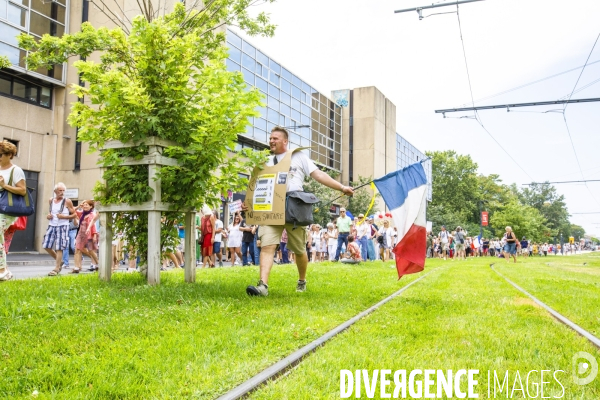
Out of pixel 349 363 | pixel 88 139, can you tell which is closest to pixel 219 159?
pixel 88 139

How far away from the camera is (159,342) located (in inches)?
149

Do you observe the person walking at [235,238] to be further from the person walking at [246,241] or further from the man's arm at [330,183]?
the man's arm at [330,183]

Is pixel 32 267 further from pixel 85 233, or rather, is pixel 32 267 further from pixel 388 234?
pixel 388 234

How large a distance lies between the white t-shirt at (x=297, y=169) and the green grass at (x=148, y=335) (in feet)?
4.76

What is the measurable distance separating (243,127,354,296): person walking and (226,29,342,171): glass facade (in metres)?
23.4

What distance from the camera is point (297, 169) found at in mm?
6793

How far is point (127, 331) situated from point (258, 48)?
122 ft

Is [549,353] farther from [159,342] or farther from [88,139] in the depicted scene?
[88,139]

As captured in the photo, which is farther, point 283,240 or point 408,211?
point 283,240

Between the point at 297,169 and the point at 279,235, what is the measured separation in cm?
91

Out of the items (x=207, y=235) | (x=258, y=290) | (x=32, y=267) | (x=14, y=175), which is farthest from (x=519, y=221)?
Result: (x=14, y=175)

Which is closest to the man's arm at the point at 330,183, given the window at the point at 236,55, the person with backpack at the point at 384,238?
the person with backpack at the point at 384,238

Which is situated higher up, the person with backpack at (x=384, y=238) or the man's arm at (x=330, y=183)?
the man's arm at (x=330, y=183)

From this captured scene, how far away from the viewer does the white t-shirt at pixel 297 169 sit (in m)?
6.63
